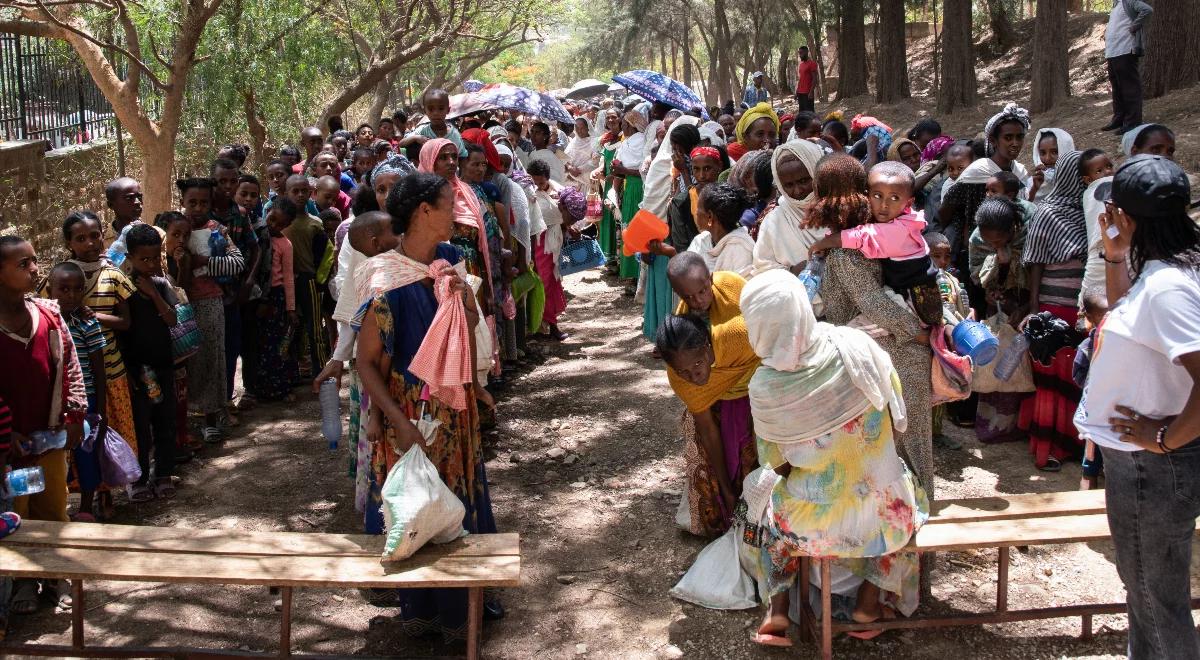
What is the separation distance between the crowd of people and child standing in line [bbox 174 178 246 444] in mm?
18

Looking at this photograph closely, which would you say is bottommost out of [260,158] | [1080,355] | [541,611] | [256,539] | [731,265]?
[541,611]

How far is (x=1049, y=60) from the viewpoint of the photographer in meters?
13.8

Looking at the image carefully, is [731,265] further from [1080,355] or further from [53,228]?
[53,228]

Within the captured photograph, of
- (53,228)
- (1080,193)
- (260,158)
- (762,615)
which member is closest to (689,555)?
(762,615)

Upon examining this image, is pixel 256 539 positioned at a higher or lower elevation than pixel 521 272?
lower

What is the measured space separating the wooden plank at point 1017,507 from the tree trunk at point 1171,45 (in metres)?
9.09

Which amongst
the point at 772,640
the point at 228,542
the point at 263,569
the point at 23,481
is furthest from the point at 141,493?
the point at 772,640

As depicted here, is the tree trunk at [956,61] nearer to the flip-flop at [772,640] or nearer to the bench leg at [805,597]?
the bench leg at [805,597]

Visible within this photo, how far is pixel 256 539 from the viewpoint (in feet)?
13.0

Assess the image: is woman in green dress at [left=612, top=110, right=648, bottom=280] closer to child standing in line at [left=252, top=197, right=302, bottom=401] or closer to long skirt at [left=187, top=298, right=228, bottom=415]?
child standing in line at [left=252, top=197, right=302, bottom=401]

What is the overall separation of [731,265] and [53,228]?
915cm

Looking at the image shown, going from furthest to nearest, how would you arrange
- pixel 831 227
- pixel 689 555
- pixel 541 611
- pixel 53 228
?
pixel 53 228 → pixel 689 555 → pixel 541 611 → pixel 831 227

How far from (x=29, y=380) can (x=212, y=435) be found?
2551 millimetres

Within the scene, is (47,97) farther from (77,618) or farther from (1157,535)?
(1157,535)
